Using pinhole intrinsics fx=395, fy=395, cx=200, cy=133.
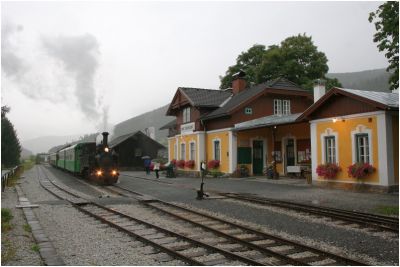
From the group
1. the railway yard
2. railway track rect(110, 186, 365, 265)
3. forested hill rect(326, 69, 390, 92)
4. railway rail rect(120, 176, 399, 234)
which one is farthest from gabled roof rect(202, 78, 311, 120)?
forested hill rect(326, 69, 390, 92)

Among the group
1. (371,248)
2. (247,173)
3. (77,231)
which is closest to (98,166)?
(247,173)

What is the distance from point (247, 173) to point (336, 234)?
15793 millimetres

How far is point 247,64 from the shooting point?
1566 inches

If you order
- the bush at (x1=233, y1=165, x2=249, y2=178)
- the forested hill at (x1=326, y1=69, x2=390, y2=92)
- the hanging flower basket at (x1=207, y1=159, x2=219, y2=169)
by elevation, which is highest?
the forested hill at (x1=326, y1=69, x2=390, y2=92)

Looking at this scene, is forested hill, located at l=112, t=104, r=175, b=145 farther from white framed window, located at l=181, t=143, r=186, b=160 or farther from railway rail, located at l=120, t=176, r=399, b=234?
railway rail, located at l=120, t=176, r=399, b=234

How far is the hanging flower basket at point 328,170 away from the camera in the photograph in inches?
643

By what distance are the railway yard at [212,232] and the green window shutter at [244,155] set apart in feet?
32.8

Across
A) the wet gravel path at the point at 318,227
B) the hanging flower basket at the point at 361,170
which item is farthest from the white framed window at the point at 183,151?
the hanging flower basket at the point at 361,170

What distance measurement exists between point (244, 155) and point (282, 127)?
9.36ft

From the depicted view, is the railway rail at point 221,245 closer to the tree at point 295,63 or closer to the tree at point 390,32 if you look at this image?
the tree at point 390,32

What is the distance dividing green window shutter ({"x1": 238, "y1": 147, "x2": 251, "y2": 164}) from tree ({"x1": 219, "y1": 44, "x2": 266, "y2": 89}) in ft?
50.8

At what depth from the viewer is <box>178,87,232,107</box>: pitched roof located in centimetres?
2744

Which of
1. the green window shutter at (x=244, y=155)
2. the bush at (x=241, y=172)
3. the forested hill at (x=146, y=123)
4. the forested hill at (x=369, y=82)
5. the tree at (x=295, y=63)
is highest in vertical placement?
the forested hill at (x=369, y=82)

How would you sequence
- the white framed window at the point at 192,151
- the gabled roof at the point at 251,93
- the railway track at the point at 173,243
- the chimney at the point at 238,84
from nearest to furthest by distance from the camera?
the railway track at the point at 173,243
the gabled roof at the point at 251,93
the white framed window at the point at 192,151
the chimney at the point at 238,84
